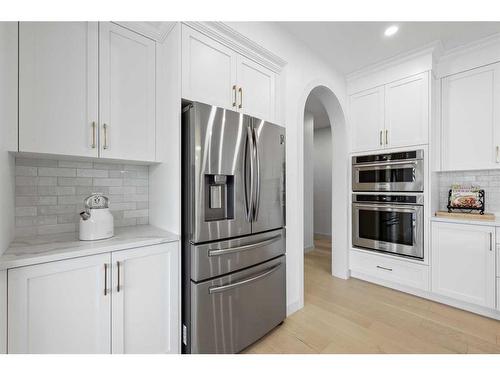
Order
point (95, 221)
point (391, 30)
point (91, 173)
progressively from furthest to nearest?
point (391, 30), point (91, 173), point (95, 221)

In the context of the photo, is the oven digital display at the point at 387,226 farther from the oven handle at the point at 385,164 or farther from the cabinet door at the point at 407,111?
the cabinet door at the point at 407,111

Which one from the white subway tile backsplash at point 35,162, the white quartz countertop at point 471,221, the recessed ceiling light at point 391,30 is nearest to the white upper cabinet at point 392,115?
the recessed ceiling light at point 391,30

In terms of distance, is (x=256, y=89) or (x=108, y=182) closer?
(x=108, y=182)

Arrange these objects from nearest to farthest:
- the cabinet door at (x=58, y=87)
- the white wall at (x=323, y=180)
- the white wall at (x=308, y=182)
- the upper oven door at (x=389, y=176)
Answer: the cabinet door at (x=58, y=87) < the upper oven door at (x=389, y=176) < the white wall at (x=308, y=182) < the white wall at (x=323, y=180)

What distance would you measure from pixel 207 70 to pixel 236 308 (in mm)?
1685

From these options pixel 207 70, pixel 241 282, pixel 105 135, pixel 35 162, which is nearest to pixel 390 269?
pixel 241 282

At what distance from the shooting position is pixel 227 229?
1.57 m

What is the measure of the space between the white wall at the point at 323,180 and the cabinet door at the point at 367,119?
2.73m

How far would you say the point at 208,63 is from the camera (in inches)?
63.6

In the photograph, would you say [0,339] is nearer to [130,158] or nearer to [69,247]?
[69,247]

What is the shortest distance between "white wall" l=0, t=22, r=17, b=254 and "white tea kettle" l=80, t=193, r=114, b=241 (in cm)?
32

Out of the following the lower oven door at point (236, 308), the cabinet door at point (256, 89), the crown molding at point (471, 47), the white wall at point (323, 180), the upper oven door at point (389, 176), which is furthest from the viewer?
the white wall at point (323, 180)

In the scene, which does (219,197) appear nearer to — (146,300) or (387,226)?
(146,300)

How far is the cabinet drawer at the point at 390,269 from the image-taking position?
2.49 m
